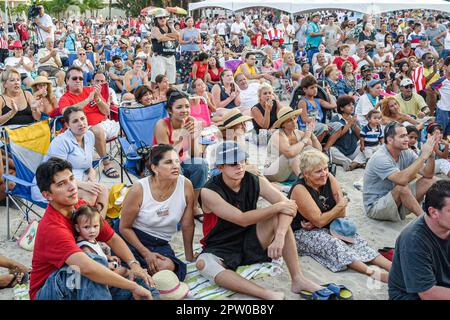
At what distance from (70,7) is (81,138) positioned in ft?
138

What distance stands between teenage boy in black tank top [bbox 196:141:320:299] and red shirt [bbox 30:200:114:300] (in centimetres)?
108

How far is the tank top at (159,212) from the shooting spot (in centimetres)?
394

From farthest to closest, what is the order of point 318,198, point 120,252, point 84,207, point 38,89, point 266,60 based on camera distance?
point 266,60 < point 38,89 < point 318,198 < point 120,252 < point 84,207

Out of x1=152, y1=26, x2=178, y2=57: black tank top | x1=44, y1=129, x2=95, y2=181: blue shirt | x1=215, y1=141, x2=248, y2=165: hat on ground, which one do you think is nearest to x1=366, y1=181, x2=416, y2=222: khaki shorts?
x1=215, y1=141, x2=248, y2=165: hat on ground

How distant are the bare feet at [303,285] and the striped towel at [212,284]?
25cm

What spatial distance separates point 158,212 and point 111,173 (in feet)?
8.94

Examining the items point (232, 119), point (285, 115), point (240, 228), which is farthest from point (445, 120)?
point (240, 228)

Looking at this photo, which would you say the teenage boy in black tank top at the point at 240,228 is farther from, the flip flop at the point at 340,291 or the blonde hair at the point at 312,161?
the blonde hair at the point at 312,161

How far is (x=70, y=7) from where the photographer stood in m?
43.7

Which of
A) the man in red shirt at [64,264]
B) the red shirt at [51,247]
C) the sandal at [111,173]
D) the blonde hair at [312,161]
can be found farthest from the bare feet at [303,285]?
the sandal at [111,173]

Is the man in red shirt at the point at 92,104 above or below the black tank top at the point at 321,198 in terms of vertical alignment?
above

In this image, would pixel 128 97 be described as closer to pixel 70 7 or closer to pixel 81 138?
pixel 81 138

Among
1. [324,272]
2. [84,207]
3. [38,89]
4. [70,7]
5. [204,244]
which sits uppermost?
[70,7]
